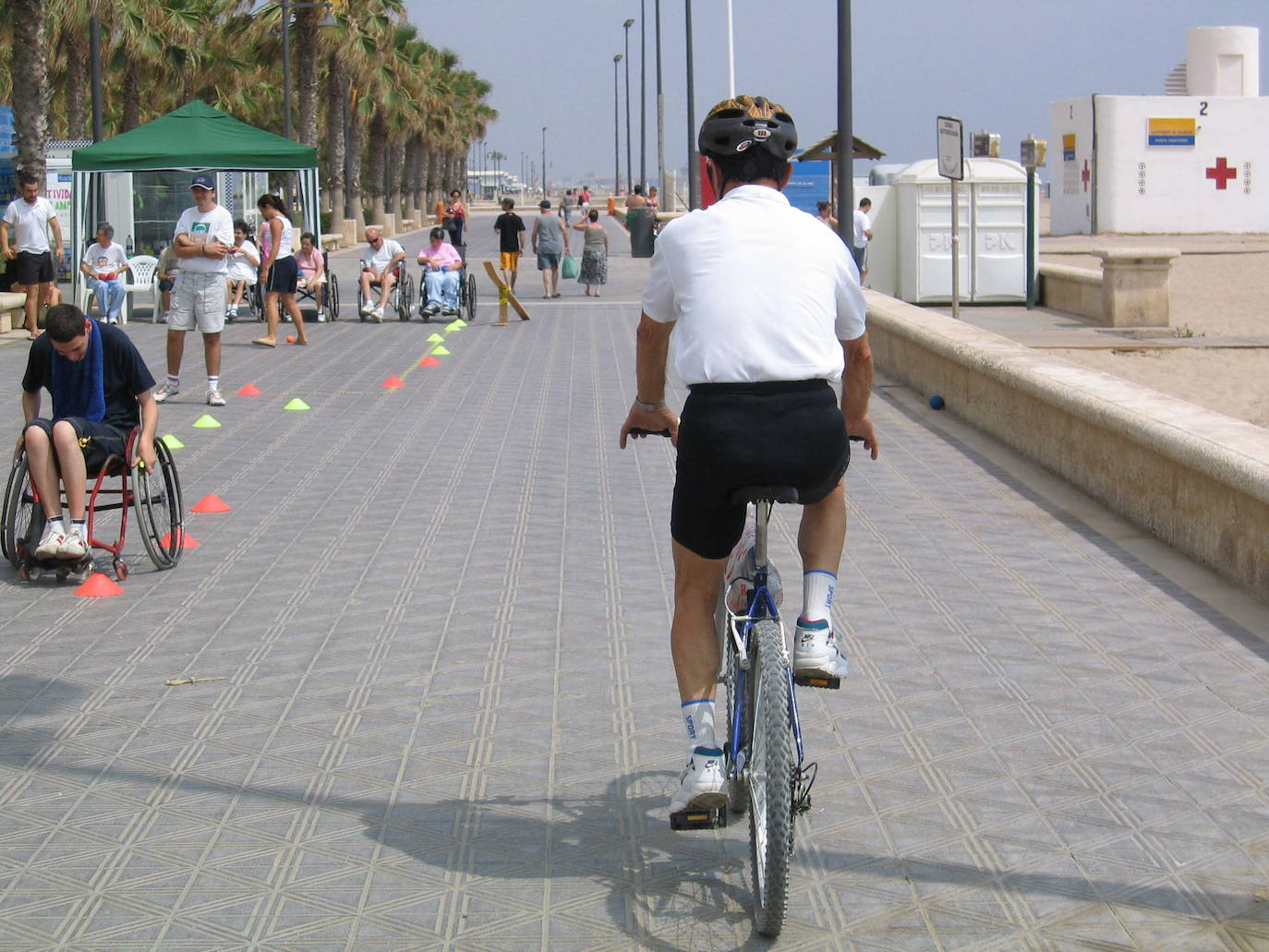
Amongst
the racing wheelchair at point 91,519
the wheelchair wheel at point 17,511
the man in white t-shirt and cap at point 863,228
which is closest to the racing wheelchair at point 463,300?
the man in white t-shirt and cap at point 863,228

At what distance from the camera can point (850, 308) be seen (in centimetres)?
402

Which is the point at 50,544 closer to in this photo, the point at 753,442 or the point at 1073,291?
the point at 753,442

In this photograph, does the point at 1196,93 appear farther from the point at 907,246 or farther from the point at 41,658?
the point at 41,658

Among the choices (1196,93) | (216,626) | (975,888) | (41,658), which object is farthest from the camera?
(1196,93)

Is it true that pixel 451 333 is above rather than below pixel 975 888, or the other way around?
above

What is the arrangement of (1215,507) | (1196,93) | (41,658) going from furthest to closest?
1. (1196,93)
2. (1215,507)
3. (41,658)

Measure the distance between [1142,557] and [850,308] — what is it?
4.10 meters

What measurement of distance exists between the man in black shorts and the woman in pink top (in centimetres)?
1372

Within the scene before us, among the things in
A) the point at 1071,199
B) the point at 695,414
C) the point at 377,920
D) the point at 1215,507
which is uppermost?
the point at 1071,199

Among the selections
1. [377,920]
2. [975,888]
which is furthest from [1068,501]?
[377,920]

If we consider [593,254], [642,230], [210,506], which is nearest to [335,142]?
[642,230]

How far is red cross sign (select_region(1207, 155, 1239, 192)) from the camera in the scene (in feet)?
152

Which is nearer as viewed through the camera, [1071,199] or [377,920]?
[377,920]

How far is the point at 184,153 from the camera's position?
20.5 m
